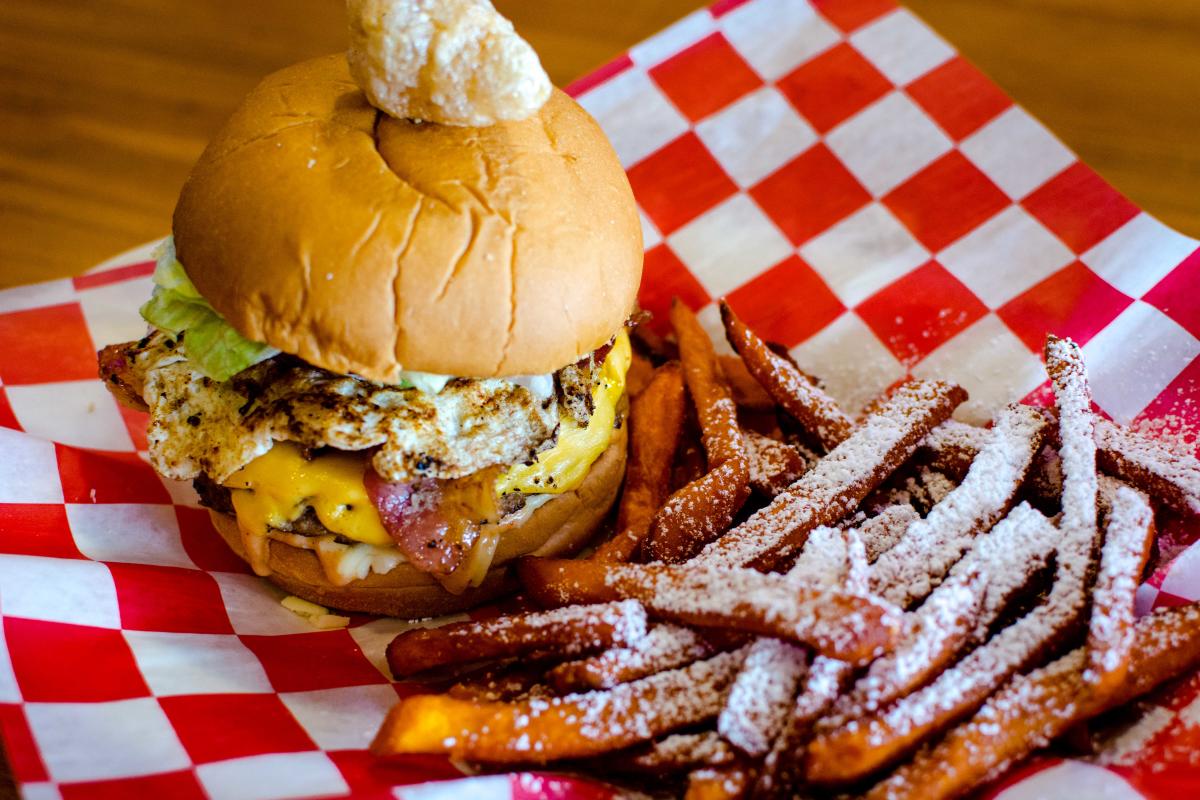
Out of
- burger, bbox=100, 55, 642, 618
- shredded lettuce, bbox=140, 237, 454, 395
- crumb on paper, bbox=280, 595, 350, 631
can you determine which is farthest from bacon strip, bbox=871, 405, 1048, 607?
crumb on paper, bbox=280, 595, 350, 631

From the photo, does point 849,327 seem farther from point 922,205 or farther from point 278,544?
point 278,544

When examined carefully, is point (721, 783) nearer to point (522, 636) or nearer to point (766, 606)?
point (766, 606)

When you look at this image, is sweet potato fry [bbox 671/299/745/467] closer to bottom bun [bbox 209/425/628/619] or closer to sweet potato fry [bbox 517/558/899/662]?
bottom bun [bbox 209/425/628/619]

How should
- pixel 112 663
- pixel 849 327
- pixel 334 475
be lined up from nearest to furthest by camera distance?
pixel 112 663 → pixel 334 475 → pixel 849 327

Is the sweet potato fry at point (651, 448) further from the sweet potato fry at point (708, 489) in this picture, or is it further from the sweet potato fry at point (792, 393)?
the sweet potato fry at point (792, 393)

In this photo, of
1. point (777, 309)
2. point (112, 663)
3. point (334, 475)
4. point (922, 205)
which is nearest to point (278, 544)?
point (334, 475)

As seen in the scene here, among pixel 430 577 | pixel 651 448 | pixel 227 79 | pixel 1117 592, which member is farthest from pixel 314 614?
pixel 227 79
